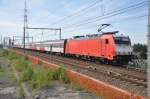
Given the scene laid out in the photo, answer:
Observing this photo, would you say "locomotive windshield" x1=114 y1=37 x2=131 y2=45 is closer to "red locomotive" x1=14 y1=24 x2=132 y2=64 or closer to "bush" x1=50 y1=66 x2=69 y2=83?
"red locomotive" x1=14 y1=24 x2=132 y2=64

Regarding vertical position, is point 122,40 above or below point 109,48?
above

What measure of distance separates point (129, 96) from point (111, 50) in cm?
1751

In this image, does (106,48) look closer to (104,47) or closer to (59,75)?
(104,47)

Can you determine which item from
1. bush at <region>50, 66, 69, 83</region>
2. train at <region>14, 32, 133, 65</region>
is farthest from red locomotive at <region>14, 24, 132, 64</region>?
bush at <region>50, 66, 69, 83</region>

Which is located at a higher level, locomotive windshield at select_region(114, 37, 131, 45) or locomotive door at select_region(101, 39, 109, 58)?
locomotive windshield at select_region(114, 37, 131, 45)

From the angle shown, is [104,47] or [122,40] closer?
[122,40]

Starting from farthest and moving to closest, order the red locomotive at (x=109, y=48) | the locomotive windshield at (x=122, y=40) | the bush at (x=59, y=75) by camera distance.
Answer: the locomotive windshield at (x=122, y=40) → the red locomotive at (x=109, y=48) → the bush at (x=59, y=75)

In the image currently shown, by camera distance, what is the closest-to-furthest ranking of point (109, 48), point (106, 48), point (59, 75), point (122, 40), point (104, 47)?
point (59, 75) → point (109, 48) → point (122, 40) → point (106, 48) → point (104, 47)

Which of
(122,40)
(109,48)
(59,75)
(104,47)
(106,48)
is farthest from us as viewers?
(104,47)

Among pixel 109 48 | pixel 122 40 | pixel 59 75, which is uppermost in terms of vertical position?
pixel 122 40

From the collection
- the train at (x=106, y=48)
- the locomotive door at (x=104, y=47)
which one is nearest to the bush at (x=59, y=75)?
the train at (x=106, y=48)

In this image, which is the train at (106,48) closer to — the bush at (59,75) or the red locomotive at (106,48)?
the red locomotive at (106,48)

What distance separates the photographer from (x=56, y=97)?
1199 cm

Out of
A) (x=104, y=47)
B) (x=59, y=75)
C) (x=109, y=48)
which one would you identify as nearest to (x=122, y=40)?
(x=109, y=48)
